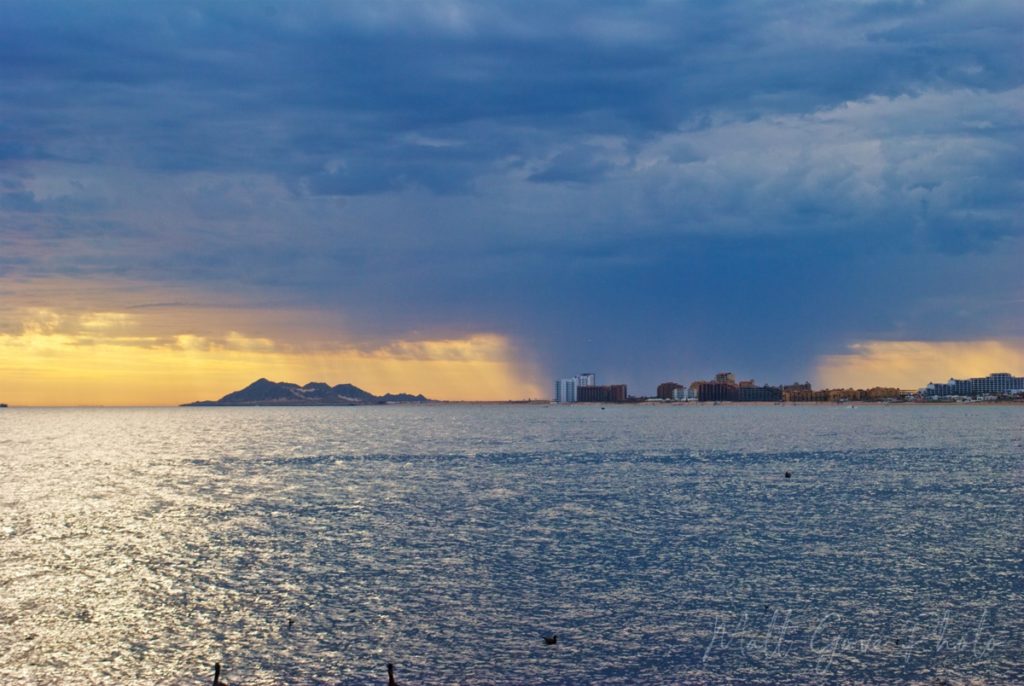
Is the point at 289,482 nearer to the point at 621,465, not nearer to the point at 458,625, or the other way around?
the point at 621,465

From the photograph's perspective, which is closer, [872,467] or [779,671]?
[779,671]

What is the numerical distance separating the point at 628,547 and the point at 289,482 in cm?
5743

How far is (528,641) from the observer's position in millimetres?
36188

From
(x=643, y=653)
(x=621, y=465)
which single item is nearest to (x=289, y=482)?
(x=621, y=465)

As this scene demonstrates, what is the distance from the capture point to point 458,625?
38.7 metres

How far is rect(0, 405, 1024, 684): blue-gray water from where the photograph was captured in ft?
110

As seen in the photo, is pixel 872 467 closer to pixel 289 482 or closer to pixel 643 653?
pixel 289 482

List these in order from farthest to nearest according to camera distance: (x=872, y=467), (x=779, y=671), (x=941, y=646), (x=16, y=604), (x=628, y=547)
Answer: (x=872, y=467)
(x=628, y=547)
(x=16, y=604)
(x=941, y=646)
(x=779, y=671)

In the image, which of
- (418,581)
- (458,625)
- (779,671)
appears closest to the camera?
(779,671)

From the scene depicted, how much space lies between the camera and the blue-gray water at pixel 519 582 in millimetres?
33625

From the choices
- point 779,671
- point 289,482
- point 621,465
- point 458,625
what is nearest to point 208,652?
point 458,625

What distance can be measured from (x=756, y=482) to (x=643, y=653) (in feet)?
220

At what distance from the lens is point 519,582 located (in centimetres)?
4628

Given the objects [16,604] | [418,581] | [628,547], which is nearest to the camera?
[16,604]
